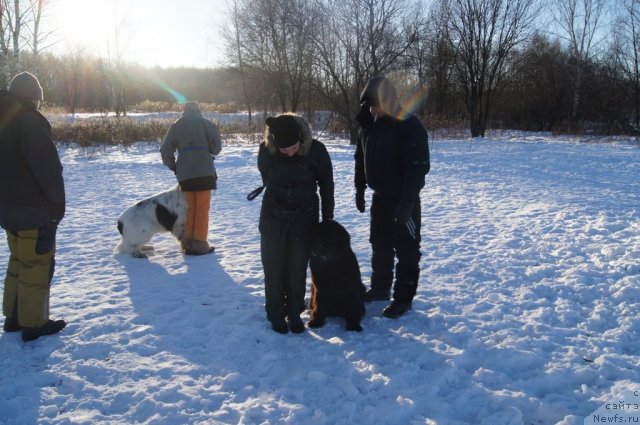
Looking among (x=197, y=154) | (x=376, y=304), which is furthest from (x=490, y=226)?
(x=197, y=154)

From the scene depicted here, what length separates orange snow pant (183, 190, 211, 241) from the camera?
5.45 metres

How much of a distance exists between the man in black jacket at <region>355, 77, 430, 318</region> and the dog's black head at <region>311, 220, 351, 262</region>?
46 centimetres

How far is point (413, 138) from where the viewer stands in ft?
10.9

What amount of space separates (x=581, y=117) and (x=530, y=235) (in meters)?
23.2

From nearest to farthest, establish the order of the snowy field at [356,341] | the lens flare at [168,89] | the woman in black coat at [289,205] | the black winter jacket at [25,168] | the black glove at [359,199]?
the snowy field at [356,341], the black winter jacket at [25,168], the woman in black coat at [289,205], the black glove at [359,199], the lens flare at [168,89]

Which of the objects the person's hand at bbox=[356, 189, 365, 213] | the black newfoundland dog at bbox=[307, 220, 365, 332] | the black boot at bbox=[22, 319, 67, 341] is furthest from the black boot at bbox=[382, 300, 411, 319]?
the black boot at bbox=[22, 319, 67, 341]

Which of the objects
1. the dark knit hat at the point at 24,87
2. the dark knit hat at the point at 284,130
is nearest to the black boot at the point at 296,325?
the dark knit hat at the point at 284,130

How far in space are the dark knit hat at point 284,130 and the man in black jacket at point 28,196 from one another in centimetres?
157

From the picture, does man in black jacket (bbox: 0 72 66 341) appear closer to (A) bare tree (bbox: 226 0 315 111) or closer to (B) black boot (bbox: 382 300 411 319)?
(B) black boot (bbox: 382 300 411 319)

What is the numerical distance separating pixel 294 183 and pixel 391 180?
31.4 inches

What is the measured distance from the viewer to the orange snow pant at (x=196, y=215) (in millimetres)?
5453

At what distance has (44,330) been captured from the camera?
346cm

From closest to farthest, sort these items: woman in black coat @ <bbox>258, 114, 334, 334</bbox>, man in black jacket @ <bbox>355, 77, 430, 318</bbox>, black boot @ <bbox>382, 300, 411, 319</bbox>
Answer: woman in black coat @ <bbox>258, 114, 334, 334</bbox>, man in black jacket @ <bbox>355, 77, 430, 318</bbox>, black boot @ <bbox>382, 300, 411, 319</bbox>

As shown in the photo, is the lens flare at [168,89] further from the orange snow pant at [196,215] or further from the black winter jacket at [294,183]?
the black winter jacket at [294,183]
